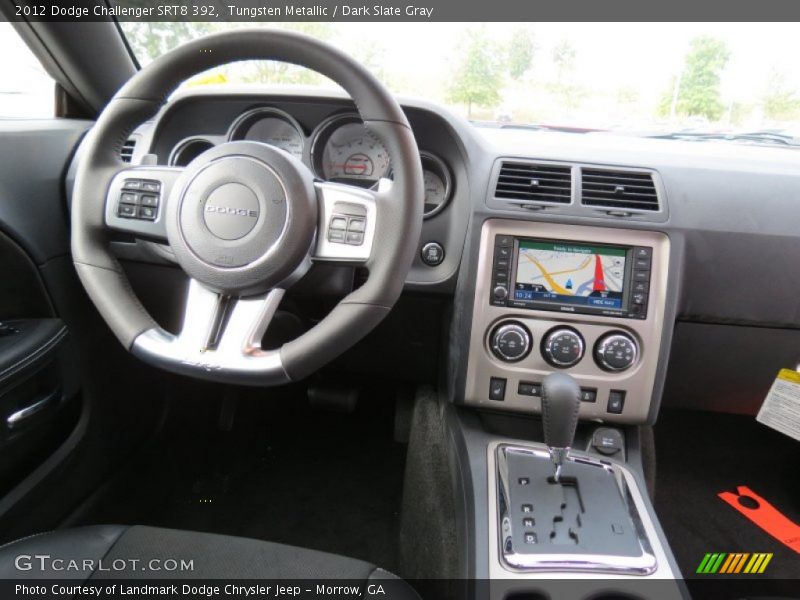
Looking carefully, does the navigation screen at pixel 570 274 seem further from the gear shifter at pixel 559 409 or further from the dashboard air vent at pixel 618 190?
the gear shifter at pixel 559 409

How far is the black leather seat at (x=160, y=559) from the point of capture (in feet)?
3.15

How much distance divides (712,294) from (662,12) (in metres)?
0.66

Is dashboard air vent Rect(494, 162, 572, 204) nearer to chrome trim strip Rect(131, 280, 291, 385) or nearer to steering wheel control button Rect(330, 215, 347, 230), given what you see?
steering wheel control button Rect(330, 215, 347, 230)

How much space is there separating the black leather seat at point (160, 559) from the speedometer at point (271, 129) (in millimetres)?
916

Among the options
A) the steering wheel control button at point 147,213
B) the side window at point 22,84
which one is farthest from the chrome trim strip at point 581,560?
the side window at point 22,84

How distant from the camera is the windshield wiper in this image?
1499mm

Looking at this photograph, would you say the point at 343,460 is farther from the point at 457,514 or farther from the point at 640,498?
the point at 640,498

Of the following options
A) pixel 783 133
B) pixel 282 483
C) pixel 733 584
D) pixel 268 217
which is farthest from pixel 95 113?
pixel 733 584

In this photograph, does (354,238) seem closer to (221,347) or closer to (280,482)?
(221,347)

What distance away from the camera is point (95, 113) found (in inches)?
68.0

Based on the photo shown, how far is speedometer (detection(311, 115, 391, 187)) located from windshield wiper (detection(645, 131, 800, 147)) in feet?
2.39

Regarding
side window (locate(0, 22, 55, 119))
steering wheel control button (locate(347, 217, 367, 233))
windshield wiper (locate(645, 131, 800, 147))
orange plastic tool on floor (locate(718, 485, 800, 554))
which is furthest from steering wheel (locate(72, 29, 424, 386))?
Answer: orange plastic tool on floor (locate(718, 485, 800, 554))

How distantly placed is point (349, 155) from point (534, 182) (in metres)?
0.48

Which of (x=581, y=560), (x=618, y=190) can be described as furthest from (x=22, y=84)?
(x=581, y=560)
